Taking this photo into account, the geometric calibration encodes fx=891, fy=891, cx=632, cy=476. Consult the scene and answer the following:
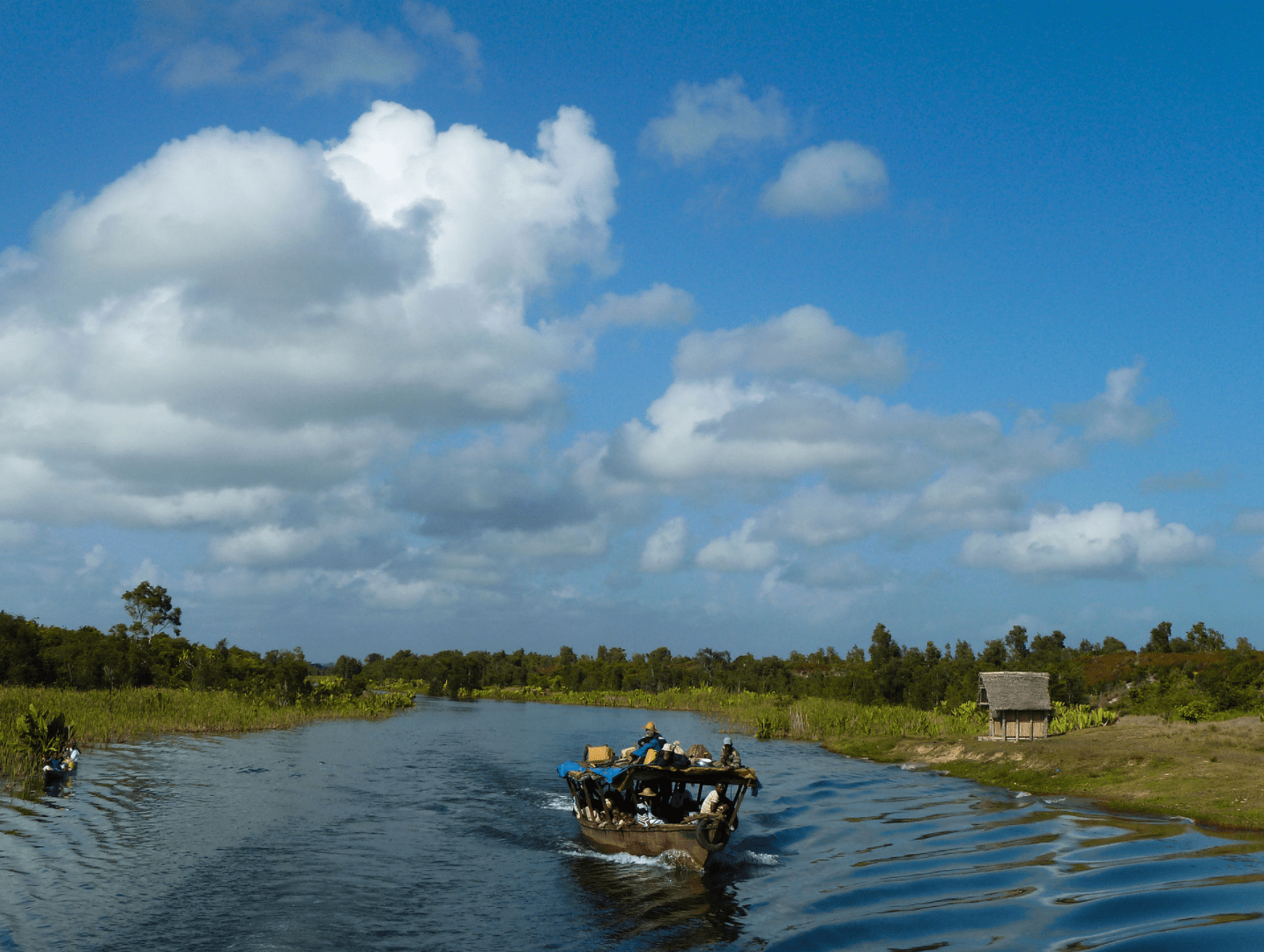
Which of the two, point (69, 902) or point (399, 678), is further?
point (399, 678)

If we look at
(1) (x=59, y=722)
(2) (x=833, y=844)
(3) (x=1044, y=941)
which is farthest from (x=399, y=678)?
(3) (x=1044, y=941)

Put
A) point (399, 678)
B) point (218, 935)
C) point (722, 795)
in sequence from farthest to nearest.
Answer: point (399, 678)
point (722, 795)
point (218, 935)

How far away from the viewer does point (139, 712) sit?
51750 mm

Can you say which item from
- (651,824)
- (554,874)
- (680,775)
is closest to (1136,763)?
(680,775)

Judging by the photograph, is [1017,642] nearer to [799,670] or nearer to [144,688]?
[799,670]

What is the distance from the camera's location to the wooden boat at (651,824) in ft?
82.2

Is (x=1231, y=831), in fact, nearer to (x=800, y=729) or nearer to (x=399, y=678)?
(x=800, y=729)

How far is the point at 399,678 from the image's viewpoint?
513ft

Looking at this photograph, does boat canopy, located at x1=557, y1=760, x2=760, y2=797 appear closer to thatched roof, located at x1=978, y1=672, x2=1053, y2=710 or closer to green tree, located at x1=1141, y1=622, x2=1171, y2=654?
thatched roof, located at x1=978, y1=672, x2=1053, y2=710

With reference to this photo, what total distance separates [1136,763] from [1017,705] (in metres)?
10.6

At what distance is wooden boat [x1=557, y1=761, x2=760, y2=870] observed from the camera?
987 inches

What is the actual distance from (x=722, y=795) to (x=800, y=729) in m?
43.9

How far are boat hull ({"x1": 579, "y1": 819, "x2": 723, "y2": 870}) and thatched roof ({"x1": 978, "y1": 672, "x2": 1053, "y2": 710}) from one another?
93.9ft

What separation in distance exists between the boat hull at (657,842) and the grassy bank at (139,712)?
22642mm
